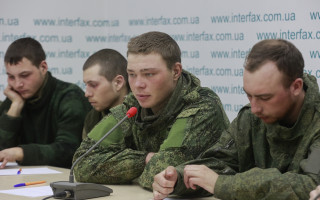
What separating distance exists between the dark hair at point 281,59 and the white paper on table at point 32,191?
1.13 metres

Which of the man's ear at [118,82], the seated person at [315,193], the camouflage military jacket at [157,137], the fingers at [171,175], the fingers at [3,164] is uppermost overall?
the man's ear at [118,82]

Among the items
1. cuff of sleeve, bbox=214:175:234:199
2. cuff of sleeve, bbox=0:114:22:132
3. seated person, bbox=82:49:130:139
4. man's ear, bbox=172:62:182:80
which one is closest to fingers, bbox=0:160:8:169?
cuff of sleeve, bbox=0:114:22:132

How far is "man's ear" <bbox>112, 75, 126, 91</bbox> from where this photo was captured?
384 centimetres

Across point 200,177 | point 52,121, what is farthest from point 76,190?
point 52,121

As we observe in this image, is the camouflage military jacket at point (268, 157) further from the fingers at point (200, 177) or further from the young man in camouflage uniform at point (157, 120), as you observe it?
the young man in camouflage uniform at point (157, 120)

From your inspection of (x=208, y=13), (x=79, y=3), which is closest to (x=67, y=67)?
(x=79, y=3)

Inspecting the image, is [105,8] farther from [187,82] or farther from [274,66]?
[274,66]

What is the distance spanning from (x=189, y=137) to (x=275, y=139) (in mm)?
525

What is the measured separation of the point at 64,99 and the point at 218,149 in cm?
178

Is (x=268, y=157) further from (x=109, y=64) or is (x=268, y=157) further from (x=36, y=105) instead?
(x=36, y=105)

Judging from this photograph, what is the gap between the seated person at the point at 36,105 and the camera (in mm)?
4117

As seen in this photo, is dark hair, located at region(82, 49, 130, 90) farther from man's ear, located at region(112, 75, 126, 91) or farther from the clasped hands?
the clasped hands

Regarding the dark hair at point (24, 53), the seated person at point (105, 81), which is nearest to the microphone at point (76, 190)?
the seated person at point (105, 81)

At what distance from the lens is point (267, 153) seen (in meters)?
2.62
